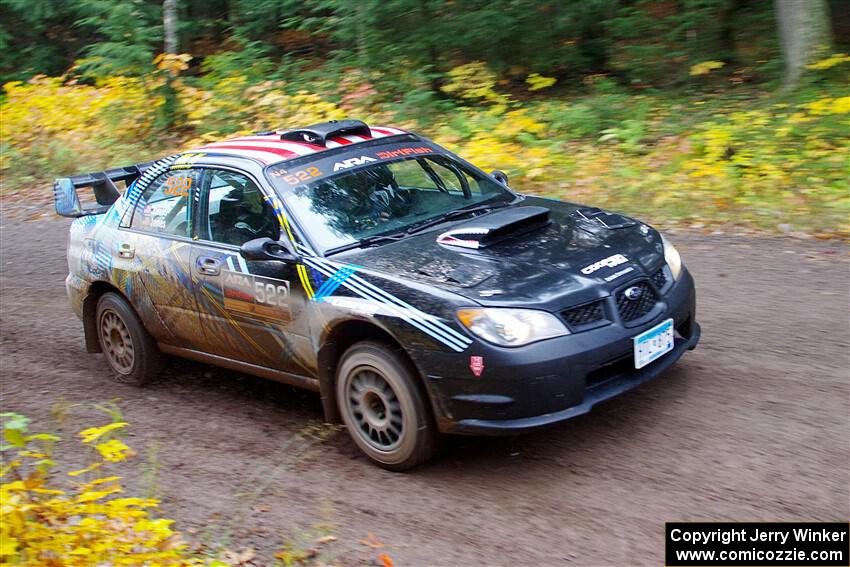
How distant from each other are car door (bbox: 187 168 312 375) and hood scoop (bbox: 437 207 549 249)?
0.98 m

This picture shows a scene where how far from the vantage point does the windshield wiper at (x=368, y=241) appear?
532 cm

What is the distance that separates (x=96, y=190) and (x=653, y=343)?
4978mm

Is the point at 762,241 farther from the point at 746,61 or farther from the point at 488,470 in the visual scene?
the point at 746,61

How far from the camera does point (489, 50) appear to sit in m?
13.7

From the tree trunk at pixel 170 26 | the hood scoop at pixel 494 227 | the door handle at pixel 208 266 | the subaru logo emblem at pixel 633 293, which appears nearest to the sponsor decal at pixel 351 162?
the hood scoop at pixel 494 227

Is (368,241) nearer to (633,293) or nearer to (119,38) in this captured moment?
(633,293)

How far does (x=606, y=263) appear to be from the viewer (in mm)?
4988

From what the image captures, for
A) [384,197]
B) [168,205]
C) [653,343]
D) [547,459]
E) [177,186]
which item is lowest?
[547,459]

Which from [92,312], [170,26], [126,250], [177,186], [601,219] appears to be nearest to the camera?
[601,219]

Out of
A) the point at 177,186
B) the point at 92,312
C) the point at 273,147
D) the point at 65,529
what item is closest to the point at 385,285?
the point at 273,147

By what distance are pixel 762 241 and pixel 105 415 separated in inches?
235

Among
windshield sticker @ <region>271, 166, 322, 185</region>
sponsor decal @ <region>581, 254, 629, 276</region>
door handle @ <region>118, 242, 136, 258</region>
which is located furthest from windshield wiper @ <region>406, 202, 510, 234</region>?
door handle @ <region>118, 242, 136, 258</region>

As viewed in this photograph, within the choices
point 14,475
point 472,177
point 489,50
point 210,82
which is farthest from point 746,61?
point 14,475

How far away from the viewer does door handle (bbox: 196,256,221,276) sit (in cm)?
579
